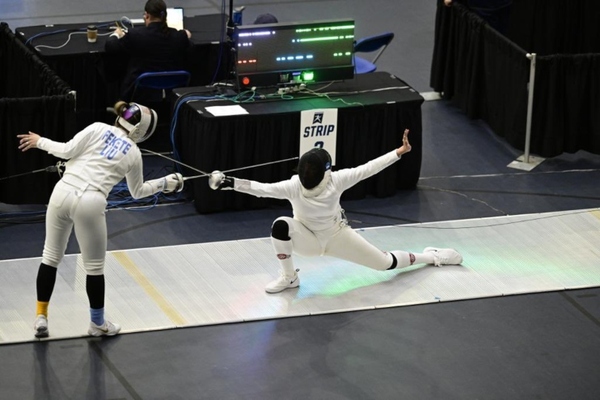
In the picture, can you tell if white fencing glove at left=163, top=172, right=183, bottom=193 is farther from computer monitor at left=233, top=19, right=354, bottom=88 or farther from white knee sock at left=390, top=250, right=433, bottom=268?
computer monitor at left=233, top=19, right=354, bottom=88

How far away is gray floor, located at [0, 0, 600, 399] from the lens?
23.1ft

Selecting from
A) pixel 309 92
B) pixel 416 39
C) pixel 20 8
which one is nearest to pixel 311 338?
pixel 309 92

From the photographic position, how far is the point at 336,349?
7492mm

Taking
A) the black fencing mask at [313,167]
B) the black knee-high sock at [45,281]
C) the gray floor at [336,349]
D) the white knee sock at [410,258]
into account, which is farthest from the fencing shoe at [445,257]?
the black knee-high sock at [45,281]

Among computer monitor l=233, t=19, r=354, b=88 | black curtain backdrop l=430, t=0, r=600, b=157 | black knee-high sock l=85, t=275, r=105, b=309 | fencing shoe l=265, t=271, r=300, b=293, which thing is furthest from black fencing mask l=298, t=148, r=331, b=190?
black curtain backdrop l=430, t=0, r=600, b=157

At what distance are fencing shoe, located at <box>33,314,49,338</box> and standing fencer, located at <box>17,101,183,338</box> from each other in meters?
0.18

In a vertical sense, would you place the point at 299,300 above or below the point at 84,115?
below

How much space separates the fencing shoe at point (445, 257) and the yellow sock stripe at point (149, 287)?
6.42 ft

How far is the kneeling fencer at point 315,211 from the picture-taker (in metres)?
7.64

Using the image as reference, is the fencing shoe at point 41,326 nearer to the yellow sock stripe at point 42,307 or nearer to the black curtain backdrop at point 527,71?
the yellow sock stripe at point 42,307

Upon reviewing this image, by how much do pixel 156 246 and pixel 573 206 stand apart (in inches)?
136

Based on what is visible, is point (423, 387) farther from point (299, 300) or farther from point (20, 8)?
point (20, 8)

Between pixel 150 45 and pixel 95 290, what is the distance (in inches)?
143

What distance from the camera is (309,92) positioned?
9781mm
